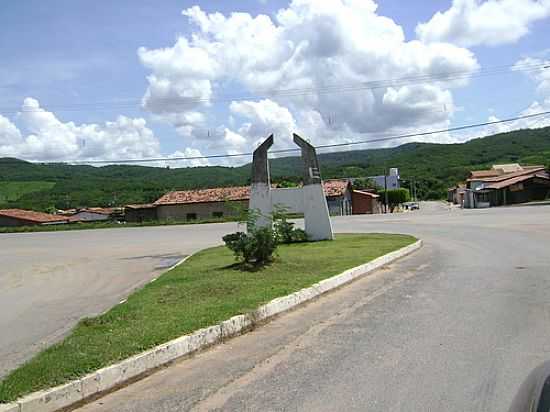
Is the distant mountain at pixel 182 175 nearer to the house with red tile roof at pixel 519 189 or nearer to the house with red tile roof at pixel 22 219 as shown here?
the house with red tile roof at pixel 22 219

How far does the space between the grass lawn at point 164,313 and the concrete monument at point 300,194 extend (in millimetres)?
8356

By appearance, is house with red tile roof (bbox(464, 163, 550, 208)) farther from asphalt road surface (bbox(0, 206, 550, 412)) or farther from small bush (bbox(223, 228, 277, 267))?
asphalt road surface (bbox(0, 206, 550, 412))

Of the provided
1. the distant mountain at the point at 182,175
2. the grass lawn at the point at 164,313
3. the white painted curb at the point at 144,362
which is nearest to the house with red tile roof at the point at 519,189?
the distant mountain at the point at 182,175

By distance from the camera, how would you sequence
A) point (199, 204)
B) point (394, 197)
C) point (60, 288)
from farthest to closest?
1. point (394, 197)
2. point (199, 204)
3. point (60, 288)

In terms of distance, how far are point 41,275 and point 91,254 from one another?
8.56 m

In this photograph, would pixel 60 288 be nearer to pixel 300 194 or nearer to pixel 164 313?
pixel 164 313

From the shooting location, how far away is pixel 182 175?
118 metres

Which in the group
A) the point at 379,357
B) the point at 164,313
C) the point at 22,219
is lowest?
the point at 379,357

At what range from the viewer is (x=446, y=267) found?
15453mm

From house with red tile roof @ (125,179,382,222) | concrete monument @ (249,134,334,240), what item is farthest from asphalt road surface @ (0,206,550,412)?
house with red tile roof @ (125,179,382,222)

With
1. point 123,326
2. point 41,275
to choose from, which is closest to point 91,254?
point 41,275

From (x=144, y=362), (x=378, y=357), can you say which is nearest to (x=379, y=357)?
(x=378, y=357)

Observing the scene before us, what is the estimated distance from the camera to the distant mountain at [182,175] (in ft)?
347

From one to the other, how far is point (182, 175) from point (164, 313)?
4345 inches
